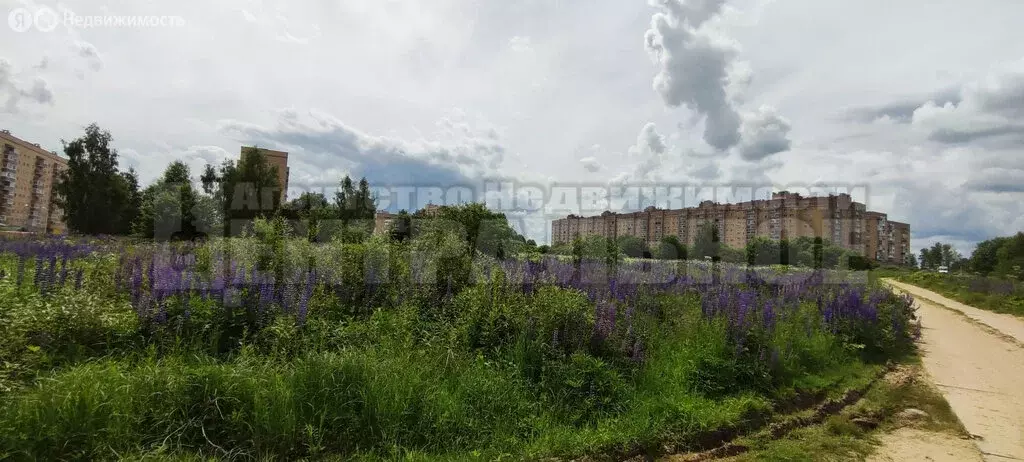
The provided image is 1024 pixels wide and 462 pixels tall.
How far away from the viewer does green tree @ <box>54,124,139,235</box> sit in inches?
1102

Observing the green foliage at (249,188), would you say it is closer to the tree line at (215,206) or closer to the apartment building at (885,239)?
the tree line at (215,206)

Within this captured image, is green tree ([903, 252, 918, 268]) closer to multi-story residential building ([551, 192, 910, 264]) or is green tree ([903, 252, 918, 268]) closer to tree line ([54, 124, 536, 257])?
multi-story residential building ([551, 192, 910, 264])

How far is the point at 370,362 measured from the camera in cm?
395

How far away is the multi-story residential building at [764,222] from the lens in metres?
56.8

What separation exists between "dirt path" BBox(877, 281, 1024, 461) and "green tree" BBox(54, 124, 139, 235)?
126 ft

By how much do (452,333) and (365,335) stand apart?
0.94 meters

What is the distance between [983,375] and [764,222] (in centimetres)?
5838

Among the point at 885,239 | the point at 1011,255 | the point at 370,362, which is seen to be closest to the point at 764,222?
the point at 1011,255

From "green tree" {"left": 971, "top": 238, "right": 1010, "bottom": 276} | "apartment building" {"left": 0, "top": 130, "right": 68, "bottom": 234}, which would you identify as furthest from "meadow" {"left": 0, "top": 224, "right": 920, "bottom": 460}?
"apartment building" {"left": 0, "top": 130, "right": 68, "bottom": 234}

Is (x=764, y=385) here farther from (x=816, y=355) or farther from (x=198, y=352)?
(x=198, y=352)

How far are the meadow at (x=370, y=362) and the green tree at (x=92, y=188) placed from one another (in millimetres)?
28401

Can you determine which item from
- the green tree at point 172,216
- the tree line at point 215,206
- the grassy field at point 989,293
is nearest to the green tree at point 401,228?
the tree line at point 215,206

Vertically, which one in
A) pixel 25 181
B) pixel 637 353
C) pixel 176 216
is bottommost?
pixel 637 353

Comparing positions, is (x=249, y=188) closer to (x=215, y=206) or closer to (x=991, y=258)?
(x=215, y=206)
